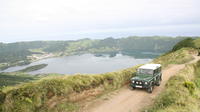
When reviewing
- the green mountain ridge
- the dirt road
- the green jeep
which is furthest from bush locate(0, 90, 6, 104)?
the green jeep

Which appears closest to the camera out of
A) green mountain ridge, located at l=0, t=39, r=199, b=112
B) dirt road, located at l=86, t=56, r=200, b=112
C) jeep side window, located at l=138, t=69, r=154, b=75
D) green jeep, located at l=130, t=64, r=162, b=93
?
green mountain ridge, located at l=0, t=39, r=199, b=112

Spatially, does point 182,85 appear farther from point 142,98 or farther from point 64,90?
point 64,90

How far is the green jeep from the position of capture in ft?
59.5

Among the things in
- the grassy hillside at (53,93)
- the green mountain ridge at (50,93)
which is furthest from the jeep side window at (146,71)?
the grassy hillside at (53,93)

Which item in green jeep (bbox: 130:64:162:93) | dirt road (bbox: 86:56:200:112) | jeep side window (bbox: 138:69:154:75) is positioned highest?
jeep side window (bbox: 138:69:154:75)

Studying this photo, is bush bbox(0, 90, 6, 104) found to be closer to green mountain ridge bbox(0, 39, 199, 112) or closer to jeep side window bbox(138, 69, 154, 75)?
green mountain ridge bbox(0, 39, 199, 112)

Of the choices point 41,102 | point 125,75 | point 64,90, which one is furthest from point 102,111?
point 125,75

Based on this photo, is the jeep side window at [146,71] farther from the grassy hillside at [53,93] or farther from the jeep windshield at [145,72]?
the grassy hillside at [53,93]

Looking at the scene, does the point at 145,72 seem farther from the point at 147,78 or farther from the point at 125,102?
the point at 125,102

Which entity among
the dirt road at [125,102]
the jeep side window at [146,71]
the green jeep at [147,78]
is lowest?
the dirt road at [125,102]

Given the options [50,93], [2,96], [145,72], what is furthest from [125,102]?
[2,96]

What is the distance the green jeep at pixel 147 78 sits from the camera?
18147 mm

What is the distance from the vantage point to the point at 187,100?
14.3 m

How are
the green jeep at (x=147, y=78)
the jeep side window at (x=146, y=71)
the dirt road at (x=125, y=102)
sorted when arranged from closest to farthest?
the dirt road at (x=125, y=102) → the green jeep at (x=147, y=78) → the jeep side window at (x=146, y=71)
